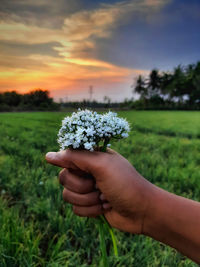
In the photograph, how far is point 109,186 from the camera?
1.08 m

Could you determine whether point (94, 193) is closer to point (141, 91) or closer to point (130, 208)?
point (130, 208)

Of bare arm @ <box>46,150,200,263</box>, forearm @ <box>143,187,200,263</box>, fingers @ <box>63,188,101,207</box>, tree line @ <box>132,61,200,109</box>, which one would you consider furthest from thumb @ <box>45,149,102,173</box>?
tree line @ <box>132,61,200,109</box>

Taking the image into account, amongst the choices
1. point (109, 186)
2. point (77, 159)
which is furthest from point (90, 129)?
point (109, 186)

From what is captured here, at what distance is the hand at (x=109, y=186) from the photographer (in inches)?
40.6

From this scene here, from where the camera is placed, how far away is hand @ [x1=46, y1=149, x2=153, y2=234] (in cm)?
103

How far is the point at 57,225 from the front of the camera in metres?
2.53

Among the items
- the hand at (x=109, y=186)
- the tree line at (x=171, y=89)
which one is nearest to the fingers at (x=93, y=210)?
the hand at (x=109, y=186)

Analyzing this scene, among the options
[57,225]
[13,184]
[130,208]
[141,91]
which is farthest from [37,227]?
[141,91]

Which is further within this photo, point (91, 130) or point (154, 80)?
point (154, 80)

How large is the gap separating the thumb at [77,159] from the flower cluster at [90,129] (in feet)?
0.12

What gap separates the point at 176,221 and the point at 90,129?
21.6 inches

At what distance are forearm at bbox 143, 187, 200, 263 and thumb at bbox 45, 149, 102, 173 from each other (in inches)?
11.7

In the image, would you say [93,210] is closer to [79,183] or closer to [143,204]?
[79,183]

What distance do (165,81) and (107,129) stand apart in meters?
76.9
